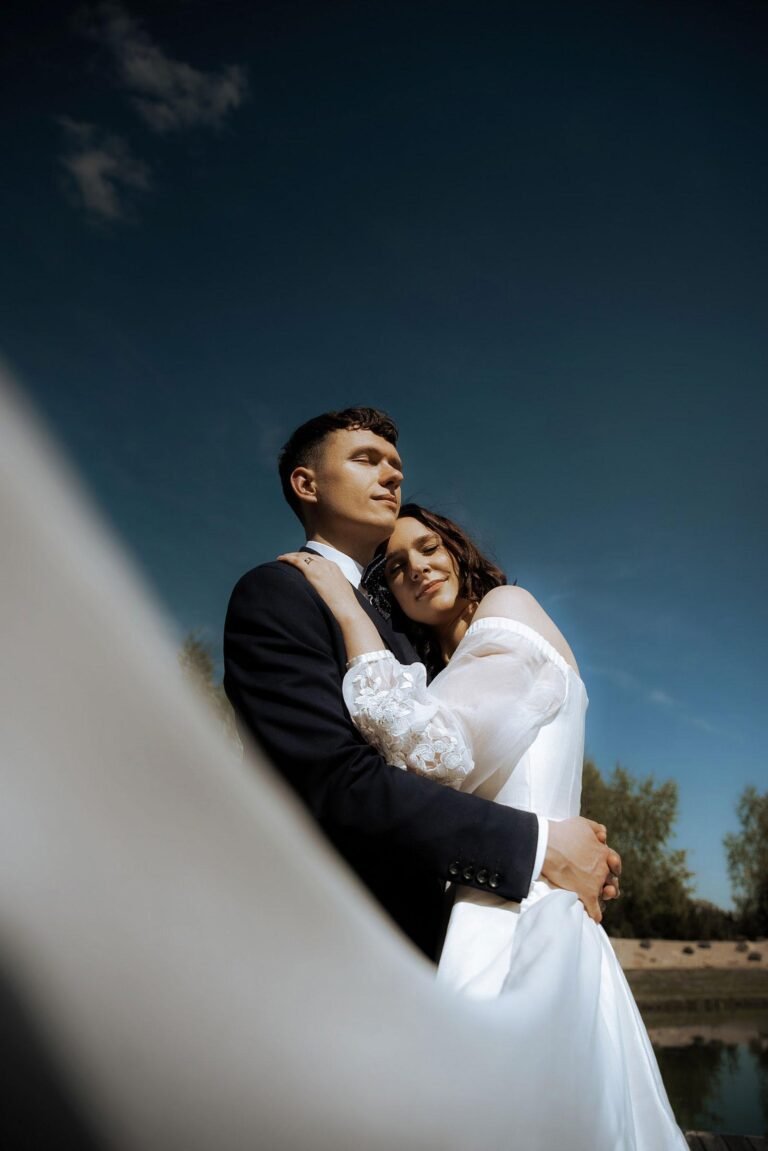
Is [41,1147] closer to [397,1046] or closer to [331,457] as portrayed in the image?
[397,1046]

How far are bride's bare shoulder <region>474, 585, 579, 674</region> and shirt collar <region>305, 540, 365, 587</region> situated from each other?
1.60ft

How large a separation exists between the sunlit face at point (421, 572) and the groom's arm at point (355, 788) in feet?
3.50

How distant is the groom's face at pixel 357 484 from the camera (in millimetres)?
3109

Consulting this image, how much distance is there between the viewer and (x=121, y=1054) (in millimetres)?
1063

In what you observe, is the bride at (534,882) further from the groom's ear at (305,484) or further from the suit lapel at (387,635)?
the groom's ear at (305,484)

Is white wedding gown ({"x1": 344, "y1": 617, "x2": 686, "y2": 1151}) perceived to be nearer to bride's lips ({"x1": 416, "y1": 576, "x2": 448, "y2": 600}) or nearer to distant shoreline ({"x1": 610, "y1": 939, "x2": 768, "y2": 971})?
bride's lips ({"x1": 416, "y1": 576, "x2": 448, "y2": 600})

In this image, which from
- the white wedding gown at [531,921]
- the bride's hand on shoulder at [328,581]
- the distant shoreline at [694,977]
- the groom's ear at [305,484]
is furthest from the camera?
the distant shoreline at [694,977]

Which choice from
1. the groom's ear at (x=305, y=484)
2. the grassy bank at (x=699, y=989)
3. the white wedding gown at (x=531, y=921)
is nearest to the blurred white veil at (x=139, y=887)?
the white wedding gown at (x=531, y=921)

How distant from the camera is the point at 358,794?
217cm

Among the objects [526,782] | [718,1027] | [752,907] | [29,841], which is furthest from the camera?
[752,907]

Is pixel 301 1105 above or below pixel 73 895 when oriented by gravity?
below

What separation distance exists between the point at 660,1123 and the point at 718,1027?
806 inches

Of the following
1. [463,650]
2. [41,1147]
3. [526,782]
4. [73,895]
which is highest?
[463,650]

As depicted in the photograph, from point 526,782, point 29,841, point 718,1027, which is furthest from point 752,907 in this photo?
point 29,841
